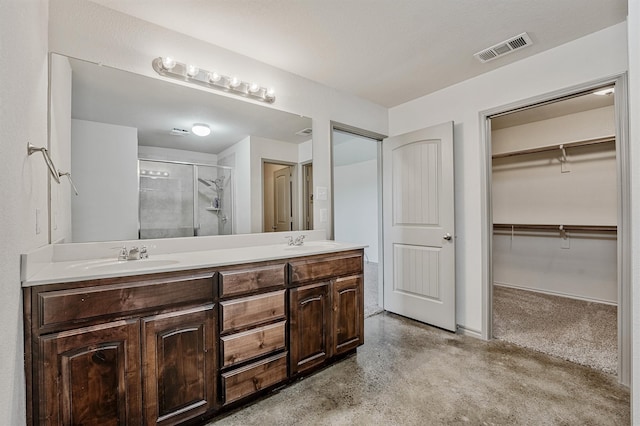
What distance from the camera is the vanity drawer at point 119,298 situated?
46.5 inches

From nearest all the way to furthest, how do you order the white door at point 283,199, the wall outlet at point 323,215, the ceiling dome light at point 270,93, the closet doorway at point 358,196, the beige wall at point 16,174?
the beige wall at point 16,174, the ceiling dome light at point 270,93, the white door at point 283,199, the wall outlet at point 323,215, the closet doorway at point 358,196

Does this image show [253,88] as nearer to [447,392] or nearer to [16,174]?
[16,174]

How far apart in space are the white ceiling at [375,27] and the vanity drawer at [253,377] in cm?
222

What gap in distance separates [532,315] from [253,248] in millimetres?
3166

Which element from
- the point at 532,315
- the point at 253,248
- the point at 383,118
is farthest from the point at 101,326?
the point at 532,315

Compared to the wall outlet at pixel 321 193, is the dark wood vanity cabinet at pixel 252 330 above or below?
below

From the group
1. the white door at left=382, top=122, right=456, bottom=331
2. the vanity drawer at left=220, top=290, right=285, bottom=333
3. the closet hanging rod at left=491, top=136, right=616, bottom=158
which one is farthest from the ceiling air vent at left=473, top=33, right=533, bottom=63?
the vanity drawer at left=220, top=290, right=285, bottom=333

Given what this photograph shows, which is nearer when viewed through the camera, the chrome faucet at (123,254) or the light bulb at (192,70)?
the chrome faucet at (123,254)

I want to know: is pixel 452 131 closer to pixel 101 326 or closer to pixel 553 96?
pixel 553 96

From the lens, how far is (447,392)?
188 centimetres

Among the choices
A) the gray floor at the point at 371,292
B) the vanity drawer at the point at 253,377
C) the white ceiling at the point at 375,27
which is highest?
the white ceiling at the point at 375,27

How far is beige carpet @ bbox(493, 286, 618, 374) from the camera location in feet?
7.64

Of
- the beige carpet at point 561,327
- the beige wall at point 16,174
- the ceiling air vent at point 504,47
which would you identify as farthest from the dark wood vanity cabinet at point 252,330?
the ceiling air vent at point 504,47

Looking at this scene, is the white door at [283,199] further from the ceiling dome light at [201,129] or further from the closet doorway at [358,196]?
the closet doorway at [358,196]
